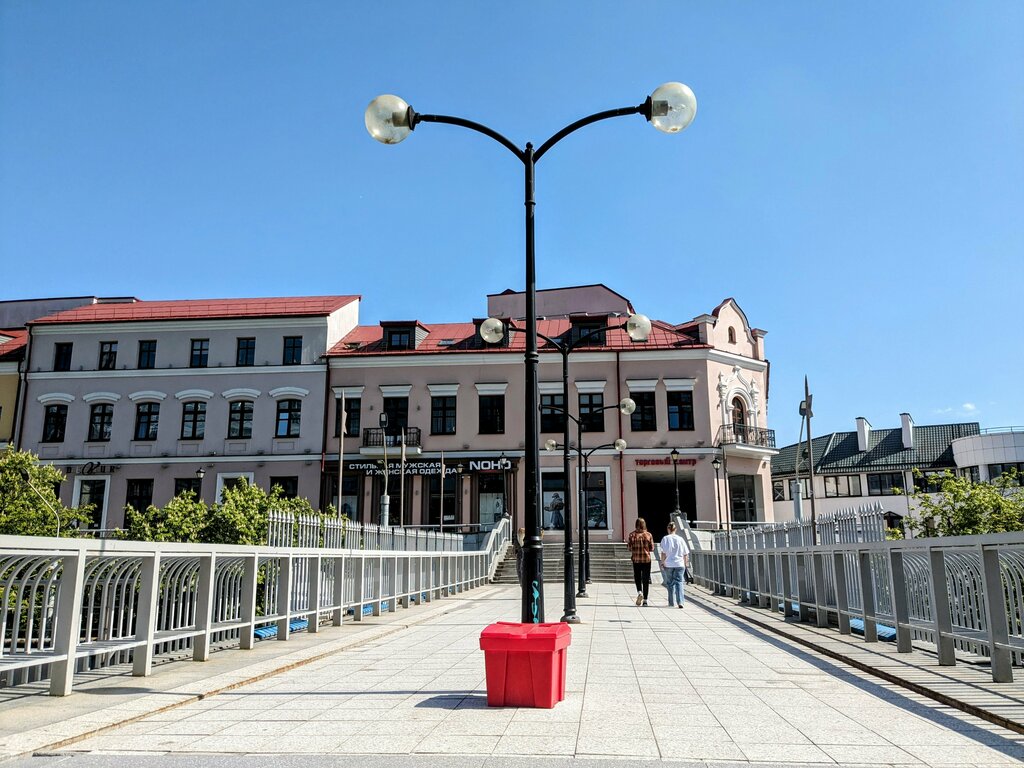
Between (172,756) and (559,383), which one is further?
(559,383)

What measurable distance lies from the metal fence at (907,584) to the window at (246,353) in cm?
3148

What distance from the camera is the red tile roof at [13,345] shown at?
42.5 meters

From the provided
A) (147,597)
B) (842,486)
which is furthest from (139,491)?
(842,486)

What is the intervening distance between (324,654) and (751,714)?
5.41m

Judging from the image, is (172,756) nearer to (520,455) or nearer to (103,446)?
(520,455)

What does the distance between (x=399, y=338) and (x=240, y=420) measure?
29.1 ft

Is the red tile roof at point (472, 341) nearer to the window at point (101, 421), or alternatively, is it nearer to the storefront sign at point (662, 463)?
the storefront sign at point (662, 463)

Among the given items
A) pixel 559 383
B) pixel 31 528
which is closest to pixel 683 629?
pixel 31 528

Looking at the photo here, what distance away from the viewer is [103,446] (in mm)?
40562

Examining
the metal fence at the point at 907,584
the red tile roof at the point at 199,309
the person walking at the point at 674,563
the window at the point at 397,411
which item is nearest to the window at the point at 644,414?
the window at the point at 397,411

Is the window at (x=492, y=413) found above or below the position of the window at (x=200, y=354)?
below

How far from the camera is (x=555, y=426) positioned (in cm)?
4022

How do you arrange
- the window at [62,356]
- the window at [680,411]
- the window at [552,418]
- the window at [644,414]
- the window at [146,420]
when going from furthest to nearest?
the window at [62,356] < the window at [146,420] < the window at [552,418] < the window at [644,414] < the window at [680,411]

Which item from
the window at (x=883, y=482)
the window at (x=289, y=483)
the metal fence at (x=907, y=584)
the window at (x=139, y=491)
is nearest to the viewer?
the metal fence at (x=907, y=584)
